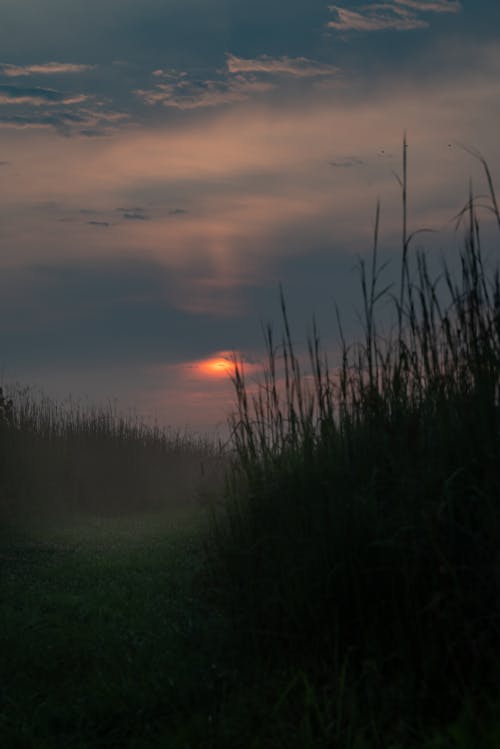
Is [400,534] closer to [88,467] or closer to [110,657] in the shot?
[110,657]

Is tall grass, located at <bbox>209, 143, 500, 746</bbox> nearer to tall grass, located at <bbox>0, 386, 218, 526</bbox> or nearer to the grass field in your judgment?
the grass field

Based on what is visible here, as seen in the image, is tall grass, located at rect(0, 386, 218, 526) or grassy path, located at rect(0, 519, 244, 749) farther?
tall grass, located at rect(0, 386, 218, 526)

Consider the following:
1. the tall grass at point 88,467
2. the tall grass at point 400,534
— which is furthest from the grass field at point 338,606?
the tall grass at point 88,467

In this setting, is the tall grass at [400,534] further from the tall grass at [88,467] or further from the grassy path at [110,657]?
the tall grass at [88,467]

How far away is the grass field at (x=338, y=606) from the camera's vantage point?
3.04 metres

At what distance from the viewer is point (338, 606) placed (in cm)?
348

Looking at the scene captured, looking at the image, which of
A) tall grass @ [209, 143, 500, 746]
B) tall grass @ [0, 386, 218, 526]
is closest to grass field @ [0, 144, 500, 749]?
tall grass @ [209, 143, 500, 746]

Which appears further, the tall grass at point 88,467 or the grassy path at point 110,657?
the tall grass at point 88,467

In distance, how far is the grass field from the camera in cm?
304

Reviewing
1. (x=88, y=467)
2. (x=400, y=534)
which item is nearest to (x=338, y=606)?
(x=400, y=534)

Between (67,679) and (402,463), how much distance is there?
81.3 inches

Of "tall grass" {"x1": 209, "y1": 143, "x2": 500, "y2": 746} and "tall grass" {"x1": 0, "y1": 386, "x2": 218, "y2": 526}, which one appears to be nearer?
"tall grass" {"x1": 209, "y1": 143, "x2": 500, "y2": 746}

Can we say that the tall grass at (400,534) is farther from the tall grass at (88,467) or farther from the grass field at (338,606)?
the tall grass at (88,467)

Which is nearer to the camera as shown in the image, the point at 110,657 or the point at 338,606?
the point at 338,606
